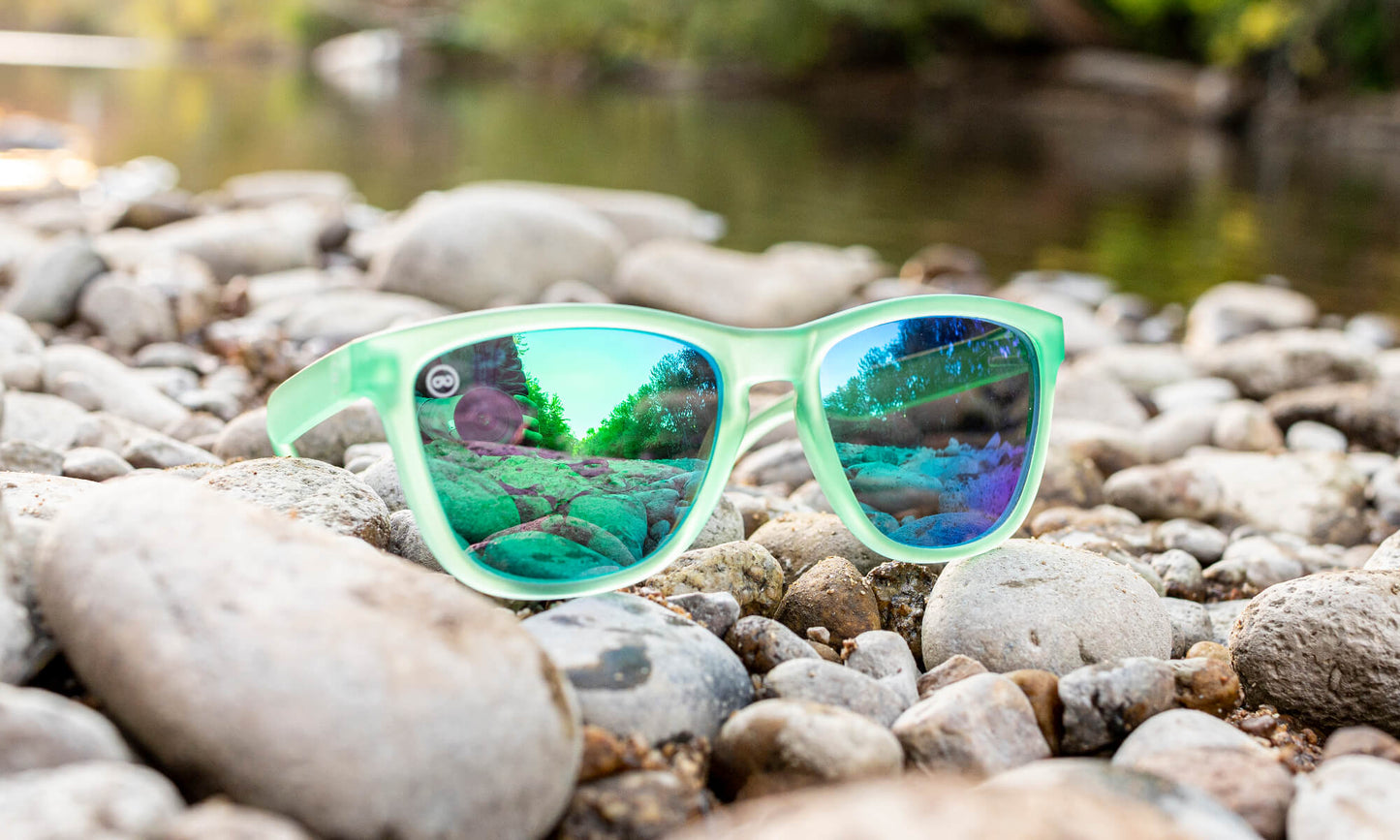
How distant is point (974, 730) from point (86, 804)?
103cm

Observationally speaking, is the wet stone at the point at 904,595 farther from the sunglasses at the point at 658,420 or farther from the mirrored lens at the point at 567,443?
the mirrored lens at the point at 567,443

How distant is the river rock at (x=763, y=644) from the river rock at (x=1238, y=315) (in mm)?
5057

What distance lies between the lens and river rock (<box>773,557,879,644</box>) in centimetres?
191

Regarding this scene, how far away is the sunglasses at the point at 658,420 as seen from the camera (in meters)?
1.60

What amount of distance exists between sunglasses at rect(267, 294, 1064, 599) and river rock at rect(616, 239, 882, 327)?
3.79 metres

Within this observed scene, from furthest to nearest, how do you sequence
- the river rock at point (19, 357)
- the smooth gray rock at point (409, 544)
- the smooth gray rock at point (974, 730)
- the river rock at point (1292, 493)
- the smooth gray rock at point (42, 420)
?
1. the river rock at point (1292, 493)
2. the river rock at point (19, 357)
3. the smooth gray rock at point (42, 420)
4. the smooth gray rock at point (409, 544)
5. the smooth gray rock at point (974, 730)

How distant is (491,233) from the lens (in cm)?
557

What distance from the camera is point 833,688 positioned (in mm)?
1593

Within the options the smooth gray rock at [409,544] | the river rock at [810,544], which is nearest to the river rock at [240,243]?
the smooth gray rock at [409,544]

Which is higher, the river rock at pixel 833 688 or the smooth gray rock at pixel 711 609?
the smooth gray rock at pixel 711 609

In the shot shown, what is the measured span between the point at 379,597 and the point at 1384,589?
1.53 m

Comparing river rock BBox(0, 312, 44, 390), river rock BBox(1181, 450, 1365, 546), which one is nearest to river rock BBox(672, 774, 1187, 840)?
river rock BBox(1181, 450, 1365, 546)

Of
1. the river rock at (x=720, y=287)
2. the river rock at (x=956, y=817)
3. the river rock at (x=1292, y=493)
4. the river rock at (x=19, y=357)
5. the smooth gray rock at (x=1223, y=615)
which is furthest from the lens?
the river rock at (x=720, y=287)

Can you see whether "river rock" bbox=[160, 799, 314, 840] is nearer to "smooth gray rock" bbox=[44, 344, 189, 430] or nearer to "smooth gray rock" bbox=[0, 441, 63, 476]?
"smooth gray rock" bbox=[0, 441, 63, 476]
